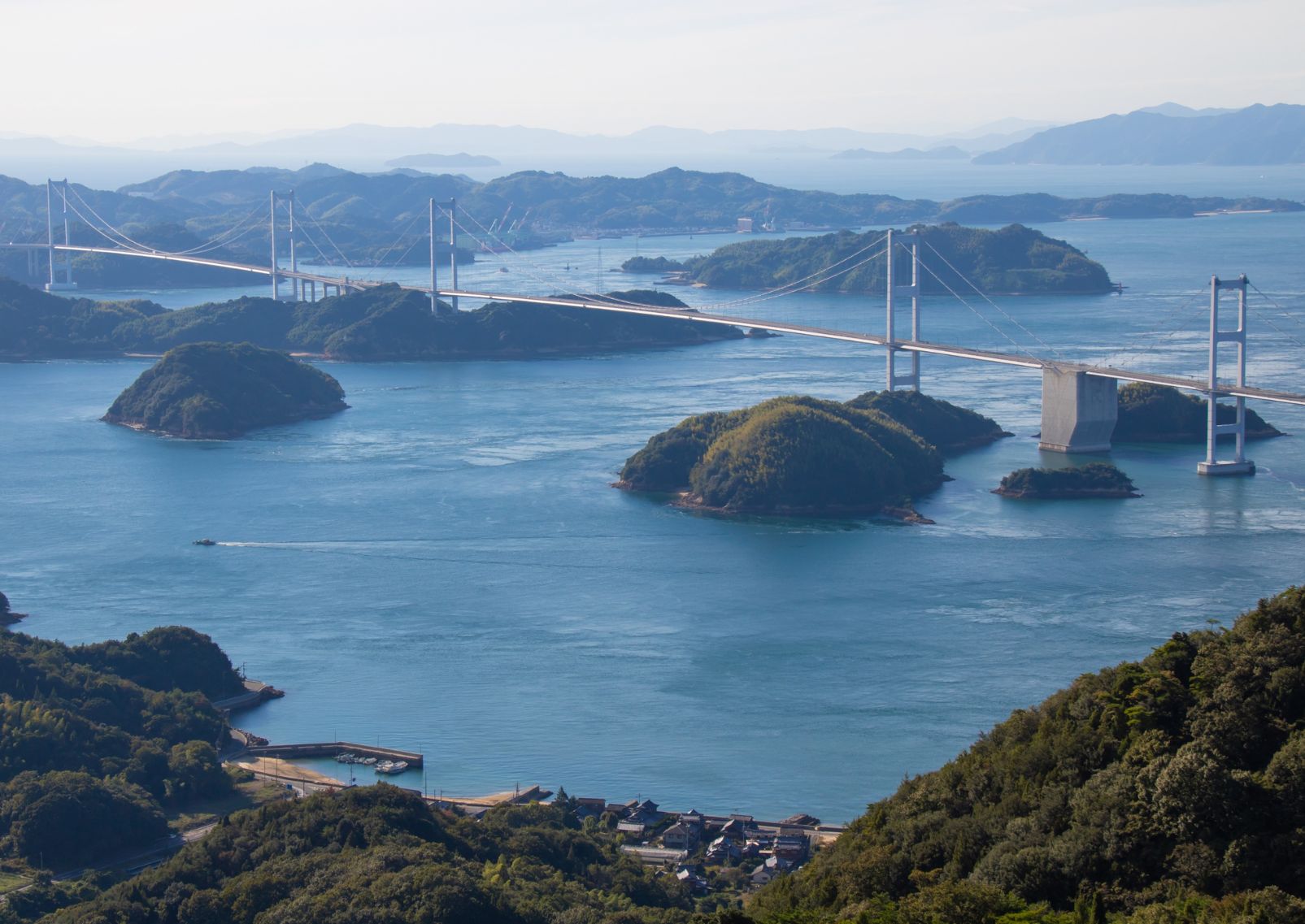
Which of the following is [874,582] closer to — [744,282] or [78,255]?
[744,282]

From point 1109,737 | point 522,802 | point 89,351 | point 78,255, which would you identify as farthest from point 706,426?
point 78,255

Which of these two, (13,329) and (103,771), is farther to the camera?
(13,329)

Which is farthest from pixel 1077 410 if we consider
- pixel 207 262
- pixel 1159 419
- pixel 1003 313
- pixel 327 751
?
pixel 207 262

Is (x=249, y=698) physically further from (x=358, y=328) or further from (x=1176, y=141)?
(x=1176, y=141)

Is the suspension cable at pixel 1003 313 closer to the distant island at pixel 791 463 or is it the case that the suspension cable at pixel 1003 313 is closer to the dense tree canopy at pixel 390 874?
the distant island at pixel 791 463

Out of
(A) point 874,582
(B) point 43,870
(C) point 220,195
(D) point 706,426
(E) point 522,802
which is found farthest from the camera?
(C) point 220,195

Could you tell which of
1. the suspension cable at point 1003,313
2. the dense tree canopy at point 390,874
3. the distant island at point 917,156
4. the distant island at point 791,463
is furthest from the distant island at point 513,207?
the distant island at point 917,156
